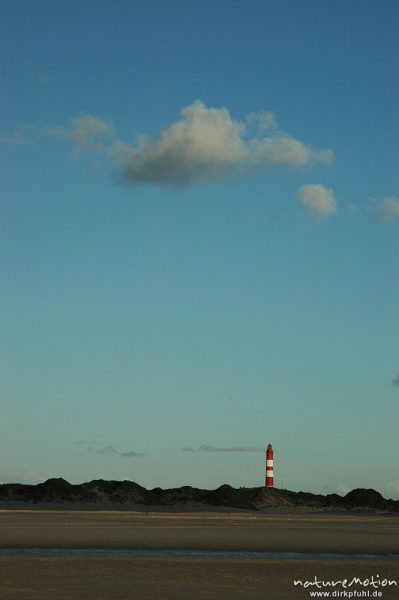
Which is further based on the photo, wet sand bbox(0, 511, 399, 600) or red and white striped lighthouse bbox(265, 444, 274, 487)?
red and white striped lighthouse bbox(265, 444, 274, 487)

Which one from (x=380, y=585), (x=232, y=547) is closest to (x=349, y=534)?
(x=232, y=547)

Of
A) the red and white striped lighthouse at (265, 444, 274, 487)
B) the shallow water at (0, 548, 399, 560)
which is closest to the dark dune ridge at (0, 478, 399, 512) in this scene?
the red and white striped lighthouse at (265, 444, 274, 487)

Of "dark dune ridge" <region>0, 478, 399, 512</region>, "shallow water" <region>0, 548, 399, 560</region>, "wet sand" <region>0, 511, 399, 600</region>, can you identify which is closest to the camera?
"wet sand" <region>0, 511, 399, 600</region>

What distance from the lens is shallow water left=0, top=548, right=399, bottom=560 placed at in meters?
32.1

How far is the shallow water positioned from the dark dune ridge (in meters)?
75.5

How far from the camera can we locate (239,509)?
107188mm

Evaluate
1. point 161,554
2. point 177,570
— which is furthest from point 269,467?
point 177,570

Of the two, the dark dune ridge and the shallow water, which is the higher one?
the dark dune ridge

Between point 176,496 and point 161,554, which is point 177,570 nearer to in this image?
point 161,554

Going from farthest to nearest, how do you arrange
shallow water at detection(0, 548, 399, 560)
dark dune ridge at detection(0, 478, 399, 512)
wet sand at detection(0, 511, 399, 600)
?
dark dune ridge at detection(0, 478, 399, 512) < shallow water at detection(0, 548, 399, 560) < wet sand at detection(0, 511, 399, 600)

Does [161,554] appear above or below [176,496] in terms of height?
below

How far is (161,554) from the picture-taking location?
3328cm

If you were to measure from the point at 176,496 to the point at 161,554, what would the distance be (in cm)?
8761

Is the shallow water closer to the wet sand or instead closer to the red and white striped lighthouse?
the wet sand
